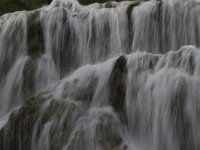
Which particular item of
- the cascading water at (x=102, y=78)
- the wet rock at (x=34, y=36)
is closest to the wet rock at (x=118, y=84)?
the cascading water at (x=102, y=78)

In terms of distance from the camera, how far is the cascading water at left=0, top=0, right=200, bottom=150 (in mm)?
9562

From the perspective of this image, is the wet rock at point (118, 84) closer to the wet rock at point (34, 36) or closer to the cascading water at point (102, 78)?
the cascading water at point (102, 78)

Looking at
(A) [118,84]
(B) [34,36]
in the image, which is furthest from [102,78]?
(B) [34,36]

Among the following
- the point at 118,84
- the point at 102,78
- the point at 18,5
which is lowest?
the point at 118,84

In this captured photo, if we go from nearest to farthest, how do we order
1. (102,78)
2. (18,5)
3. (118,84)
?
(118,84)
(102,78)
(18,5)

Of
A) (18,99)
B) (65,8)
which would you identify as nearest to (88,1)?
(65,8)

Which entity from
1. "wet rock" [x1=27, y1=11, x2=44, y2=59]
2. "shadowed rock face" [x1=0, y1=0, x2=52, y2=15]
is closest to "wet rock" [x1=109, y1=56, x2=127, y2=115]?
"wet rock" [x1=27, y1=11, x2=44, y2=59]

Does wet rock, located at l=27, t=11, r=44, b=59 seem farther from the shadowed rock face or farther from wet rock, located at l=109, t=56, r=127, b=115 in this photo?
the shadowed rock face

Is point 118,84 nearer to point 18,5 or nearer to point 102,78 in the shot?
point 102,78

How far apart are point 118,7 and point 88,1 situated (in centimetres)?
295

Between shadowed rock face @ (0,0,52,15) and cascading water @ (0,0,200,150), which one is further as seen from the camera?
shadowed rock face @ (0,0,52,15)

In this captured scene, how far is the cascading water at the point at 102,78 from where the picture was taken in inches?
376

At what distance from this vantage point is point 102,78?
34.7 feet

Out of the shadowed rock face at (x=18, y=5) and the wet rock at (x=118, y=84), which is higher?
the shadowed rock face at (x=18, y=5)
